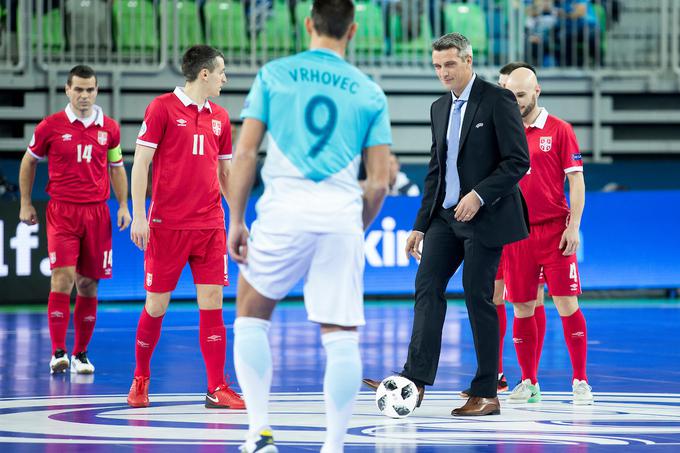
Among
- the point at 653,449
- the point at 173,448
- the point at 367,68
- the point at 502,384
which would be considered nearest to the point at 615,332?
the point at 502,384

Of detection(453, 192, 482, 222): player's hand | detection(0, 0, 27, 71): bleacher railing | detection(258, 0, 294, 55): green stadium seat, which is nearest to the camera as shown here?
detection(453, 192, 482, 222): player's hand

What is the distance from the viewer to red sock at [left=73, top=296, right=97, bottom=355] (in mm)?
9398

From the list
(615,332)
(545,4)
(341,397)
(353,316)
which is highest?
(545,4)

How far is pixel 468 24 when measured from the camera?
20.5 metres

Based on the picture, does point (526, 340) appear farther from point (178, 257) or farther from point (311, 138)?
point (311, 138)

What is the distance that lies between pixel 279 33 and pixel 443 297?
1334 cm

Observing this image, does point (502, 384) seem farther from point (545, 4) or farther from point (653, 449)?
point (545, 4)

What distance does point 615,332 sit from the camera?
12.4m

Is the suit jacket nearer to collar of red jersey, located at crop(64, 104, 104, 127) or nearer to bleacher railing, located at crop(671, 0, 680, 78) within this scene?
collar of red jersey, located at crop(64, 104, 104, 127)

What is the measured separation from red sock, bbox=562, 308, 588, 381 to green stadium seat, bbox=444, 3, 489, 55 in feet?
→ 42.7

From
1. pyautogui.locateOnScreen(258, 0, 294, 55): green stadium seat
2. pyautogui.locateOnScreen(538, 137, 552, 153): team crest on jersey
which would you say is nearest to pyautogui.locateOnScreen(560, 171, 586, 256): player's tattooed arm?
pyautogui.locateOnScreen(538, 137, 552, 153): team crest on jersey

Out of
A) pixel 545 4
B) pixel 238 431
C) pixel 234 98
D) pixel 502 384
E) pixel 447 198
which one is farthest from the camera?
pixel 545 4

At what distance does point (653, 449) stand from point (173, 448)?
2347mm

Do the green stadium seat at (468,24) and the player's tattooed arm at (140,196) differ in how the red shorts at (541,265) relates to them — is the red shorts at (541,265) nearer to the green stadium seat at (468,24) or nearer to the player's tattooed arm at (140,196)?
the player's tattooed arm at (140,196)
